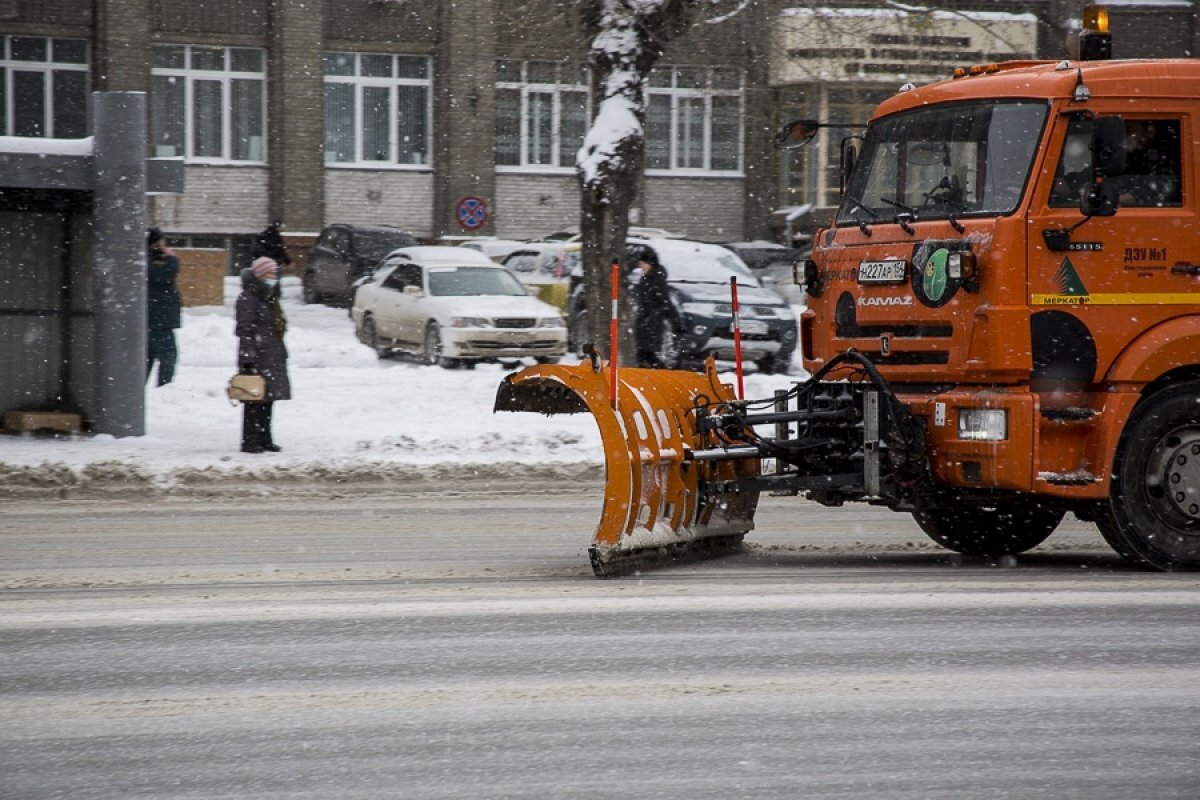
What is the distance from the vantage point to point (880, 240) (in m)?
9.67

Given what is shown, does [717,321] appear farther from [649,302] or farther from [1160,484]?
[1160,484]

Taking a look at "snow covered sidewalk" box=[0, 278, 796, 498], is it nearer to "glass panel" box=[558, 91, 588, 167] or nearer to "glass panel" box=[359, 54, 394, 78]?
"glass panel" box=[359, 54, 394, 78]

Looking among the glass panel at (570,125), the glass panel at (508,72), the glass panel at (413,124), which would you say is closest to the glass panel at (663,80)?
the glass panel at (570,125)

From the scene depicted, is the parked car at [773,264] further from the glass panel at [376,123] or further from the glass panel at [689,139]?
the glass panel at [376,123]

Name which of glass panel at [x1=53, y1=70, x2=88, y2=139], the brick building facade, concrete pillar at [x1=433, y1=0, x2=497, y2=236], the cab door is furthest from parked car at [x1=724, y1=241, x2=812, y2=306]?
the cab door

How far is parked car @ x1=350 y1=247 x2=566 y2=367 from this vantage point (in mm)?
25156

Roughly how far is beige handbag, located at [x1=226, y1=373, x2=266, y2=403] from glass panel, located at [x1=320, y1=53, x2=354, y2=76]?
93.0ft

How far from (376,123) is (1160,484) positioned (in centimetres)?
3637

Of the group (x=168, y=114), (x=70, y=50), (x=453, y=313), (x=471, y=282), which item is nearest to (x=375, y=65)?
(x=168, y=114)

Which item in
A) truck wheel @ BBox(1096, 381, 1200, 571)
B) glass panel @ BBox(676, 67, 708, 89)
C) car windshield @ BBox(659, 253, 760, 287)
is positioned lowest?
truck wheel @ BBox(1096, 381, 1200, 571)


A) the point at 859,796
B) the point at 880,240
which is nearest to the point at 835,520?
the point at 880,240

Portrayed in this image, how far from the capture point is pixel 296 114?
1656 inches

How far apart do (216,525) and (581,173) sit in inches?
342

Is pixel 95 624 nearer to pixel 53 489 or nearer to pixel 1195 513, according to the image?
pixel 1195 513
